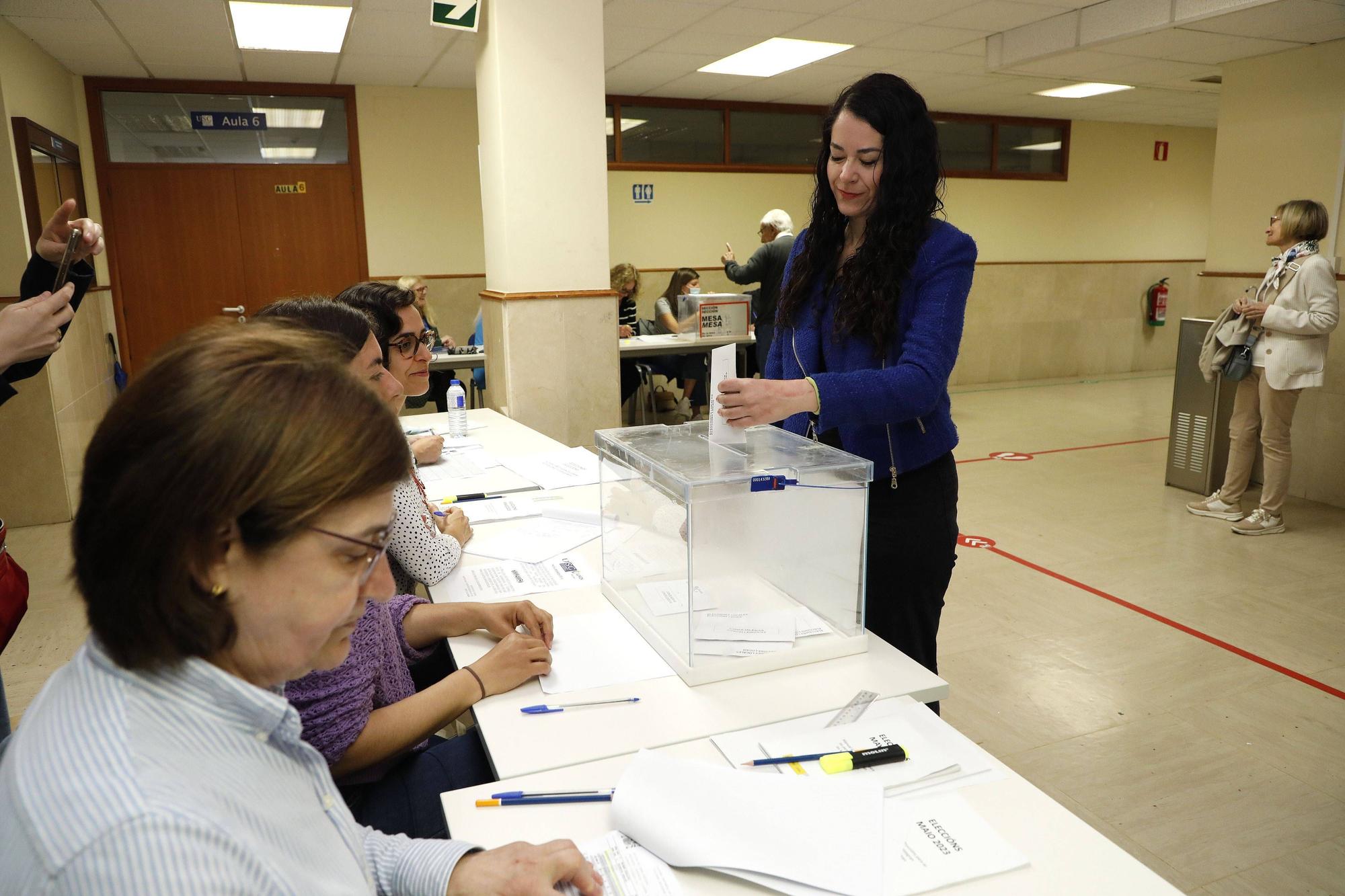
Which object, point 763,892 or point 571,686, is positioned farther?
A: point 571,686

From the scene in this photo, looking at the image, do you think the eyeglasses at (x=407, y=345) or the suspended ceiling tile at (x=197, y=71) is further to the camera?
the suspended ceiling tile at (x=197, y=71)

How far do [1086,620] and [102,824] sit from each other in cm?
351

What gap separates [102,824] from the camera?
1.87 ft

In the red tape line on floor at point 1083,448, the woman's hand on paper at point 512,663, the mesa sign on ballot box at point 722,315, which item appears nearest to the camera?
the woman's hand on paper at point 512,663

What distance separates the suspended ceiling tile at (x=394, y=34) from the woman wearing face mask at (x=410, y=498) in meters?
3.47

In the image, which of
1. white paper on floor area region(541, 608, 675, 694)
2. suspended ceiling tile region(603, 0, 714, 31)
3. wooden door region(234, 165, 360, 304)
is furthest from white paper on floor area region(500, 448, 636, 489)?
wooden door region(234, 165, 360, 304)

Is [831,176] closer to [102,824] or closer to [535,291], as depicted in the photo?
[102,824]

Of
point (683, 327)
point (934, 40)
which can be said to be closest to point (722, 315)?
point (683, 327)

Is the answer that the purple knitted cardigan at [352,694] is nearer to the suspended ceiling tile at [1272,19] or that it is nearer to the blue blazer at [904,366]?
the blue blazer at [904,366]

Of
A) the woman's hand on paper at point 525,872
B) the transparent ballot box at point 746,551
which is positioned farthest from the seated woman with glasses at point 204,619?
the transparent ballot box at point 746,551

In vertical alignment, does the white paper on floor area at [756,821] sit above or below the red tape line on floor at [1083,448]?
above

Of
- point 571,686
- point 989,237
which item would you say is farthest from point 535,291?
point 989,237

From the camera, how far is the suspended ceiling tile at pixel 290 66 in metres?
6.07

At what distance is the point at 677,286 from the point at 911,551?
6188 mm
